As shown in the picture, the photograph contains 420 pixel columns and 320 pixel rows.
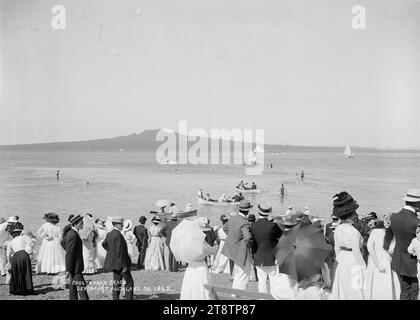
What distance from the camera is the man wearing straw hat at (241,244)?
24.6 feet

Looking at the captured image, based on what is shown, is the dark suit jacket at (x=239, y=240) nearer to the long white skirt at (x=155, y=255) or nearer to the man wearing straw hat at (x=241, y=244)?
the man wearing straw hat at (x=241, y=244)

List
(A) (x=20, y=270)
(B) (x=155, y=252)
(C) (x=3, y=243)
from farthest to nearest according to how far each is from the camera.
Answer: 1. (B) (x=155, y=252)
2. (C) (x=3, y=243)
3. (A) (x=20, y=270)

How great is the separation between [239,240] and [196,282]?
1403 millimetres

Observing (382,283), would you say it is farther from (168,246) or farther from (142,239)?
(142,239)

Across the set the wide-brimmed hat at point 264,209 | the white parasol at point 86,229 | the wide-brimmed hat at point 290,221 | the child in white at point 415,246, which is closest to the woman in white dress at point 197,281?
the wide-brimmed hat at point 264,209

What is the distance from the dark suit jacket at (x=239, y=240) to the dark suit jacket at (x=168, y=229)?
2.12 m

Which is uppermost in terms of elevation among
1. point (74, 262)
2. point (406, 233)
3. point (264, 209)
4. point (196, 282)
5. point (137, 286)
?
point (264, 209)

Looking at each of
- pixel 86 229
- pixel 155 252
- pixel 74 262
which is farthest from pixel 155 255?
pixel 74 262

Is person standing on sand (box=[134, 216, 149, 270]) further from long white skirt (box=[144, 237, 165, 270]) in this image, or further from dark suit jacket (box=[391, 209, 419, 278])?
dark suit jacket (box=[391, 209, 419, 278])

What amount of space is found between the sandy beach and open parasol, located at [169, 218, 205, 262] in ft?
6.00

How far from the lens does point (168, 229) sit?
9.76m

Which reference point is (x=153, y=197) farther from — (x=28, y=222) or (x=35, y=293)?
(x=35, y=293)
